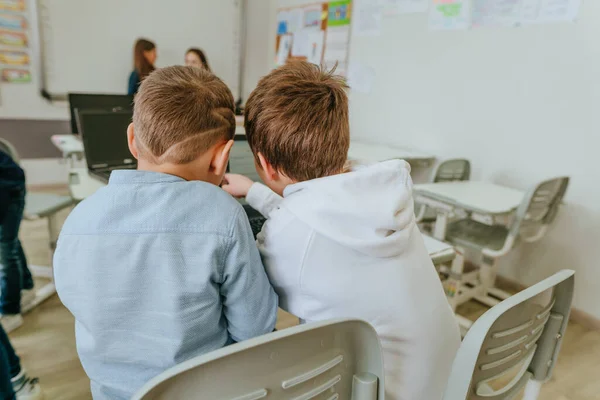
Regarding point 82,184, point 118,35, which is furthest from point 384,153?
point 118,35

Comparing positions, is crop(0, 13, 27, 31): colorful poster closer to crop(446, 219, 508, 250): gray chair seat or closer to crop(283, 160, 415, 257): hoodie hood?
crop(446, 219, 508, 250): gray chair seat

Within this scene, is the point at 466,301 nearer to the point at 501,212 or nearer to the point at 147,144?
the point at 501,212

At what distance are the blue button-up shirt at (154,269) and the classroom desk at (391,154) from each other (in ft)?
7.16

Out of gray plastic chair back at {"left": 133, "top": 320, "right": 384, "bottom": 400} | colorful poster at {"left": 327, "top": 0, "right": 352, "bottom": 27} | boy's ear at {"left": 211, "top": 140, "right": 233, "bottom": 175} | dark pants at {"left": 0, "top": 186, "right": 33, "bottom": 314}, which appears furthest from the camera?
colorful poster at {"left": 327, "top": 0, "right": 352, "bottom": 27}

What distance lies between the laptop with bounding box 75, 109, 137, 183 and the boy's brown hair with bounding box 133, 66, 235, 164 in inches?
44.2

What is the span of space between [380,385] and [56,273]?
1.87 feet

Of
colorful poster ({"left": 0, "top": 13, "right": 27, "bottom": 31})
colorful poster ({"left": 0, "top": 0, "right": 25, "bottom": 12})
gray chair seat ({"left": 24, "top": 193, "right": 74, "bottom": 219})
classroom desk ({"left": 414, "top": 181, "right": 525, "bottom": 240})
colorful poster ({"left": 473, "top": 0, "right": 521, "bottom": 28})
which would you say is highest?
colorful poster ({"left": 473, "top": 0, "right": 521, "bottom": 28})

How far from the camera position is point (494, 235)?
2.34 metres

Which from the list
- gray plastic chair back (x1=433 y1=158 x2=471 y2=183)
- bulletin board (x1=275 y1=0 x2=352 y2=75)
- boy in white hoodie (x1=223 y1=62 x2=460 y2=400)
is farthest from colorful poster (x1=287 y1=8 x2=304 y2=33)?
boy in white hoodie (x1=223 y1=62 x2=460 y2=400)

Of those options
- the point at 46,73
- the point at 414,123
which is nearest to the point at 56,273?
the point at 414,123

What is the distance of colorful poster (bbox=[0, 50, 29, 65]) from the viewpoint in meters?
3.58

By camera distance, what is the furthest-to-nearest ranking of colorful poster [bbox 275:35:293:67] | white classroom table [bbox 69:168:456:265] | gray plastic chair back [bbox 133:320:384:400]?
colorful poster [bbox 275:35:293:67], white classroom table [bbox 69:168:456:265], gray plastic chair back [bbox 133:320:384:400]

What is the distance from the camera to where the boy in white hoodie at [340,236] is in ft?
2.39

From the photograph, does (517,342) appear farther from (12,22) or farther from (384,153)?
(12,22)
